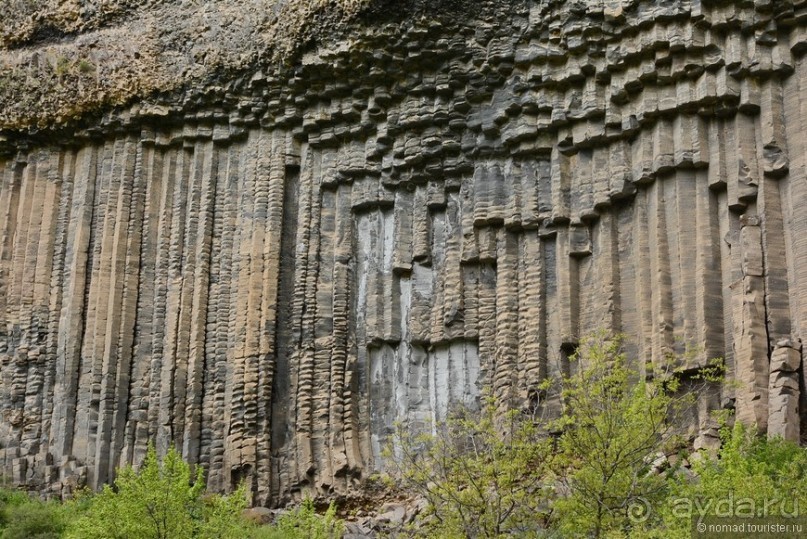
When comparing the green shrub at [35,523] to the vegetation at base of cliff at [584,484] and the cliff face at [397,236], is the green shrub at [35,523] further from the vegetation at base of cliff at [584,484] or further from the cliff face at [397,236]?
the vegetation at base of cliff at [584,484]

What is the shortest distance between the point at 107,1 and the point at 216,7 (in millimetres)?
2087

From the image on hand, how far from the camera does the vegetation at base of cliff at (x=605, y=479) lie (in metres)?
10.6

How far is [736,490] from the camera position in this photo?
10.5 m

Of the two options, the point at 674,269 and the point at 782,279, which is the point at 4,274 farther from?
the point at 782,279

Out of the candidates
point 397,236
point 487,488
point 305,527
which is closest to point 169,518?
point 305,527

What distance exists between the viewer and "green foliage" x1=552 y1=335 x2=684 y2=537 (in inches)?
437

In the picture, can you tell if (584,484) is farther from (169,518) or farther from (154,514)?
(154,514)

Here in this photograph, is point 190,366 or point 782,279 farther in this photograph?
point 190,366

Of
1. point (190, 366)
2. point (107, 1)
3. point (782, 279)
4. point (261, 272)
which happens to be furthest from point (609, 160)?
point (107, 1)

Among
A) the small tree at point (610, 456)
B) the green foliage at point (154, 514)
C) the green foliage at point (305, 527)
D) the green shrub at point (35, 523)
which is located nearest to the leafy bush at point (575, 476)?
the small tree at point (610, 456)

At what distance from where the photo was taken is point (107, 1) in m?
19.7

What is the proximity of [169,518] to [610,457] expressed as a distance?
4318 millimetres

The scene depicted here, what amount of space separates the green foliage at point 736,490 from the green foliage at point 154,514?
4345mm

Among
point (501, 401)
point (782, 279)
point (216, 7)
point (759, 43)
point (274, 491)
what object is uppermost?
point (216, 7)
